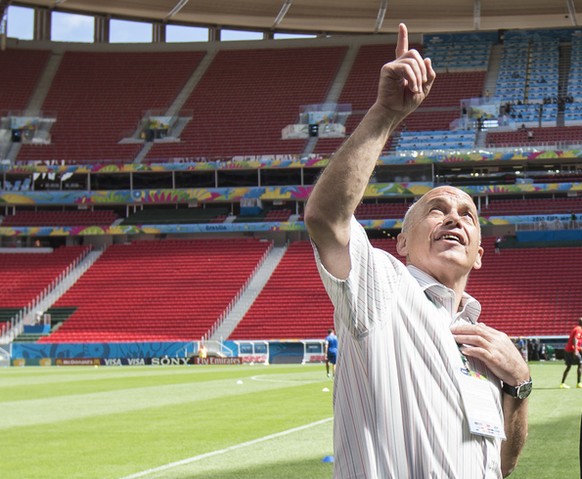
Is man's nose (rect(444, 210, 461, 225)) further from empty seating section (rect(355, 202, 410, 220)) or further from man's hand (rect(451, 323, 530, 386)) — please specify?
empty seating section (rect(355, 202, 410, 220))

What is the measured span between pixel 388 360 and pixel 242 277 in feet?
170

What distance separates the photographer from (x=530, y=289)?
164ft

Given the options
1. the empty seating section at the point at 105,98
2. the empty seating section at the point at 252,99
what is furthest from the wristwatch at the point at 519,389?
the empty seating section at the point at 105,98

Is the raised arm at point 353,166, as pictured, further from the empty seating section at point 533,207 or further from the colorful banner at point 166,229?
the empty seating section at point 533,207

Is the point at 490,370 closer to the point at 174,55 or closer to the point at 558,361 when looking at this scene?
the point at 558,361

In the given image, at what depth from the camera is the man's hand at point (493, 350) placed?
11.5 ft

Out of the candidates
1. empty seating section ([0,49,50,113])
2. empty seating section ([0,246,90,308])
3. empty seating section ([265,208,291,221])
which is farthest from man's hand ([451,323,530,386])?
empty seating section ([0,49,50,113])

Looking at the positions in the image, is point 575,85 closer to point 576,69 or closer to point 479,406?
point 576,69

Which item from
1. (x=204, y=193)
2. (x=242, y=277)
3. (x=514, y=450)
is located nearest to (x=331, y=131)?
(x=204, y=193)

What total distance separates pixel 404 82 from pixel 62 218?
60.9 metres

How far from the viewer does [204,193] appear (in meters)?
62.1

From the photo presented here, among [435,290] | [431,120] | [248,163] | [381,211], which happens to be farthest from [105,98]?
[435,290]

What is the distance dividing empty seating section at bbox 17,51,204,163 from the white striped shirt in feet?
200

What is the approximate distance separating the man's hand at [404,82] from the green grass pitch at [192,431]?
8.02m
